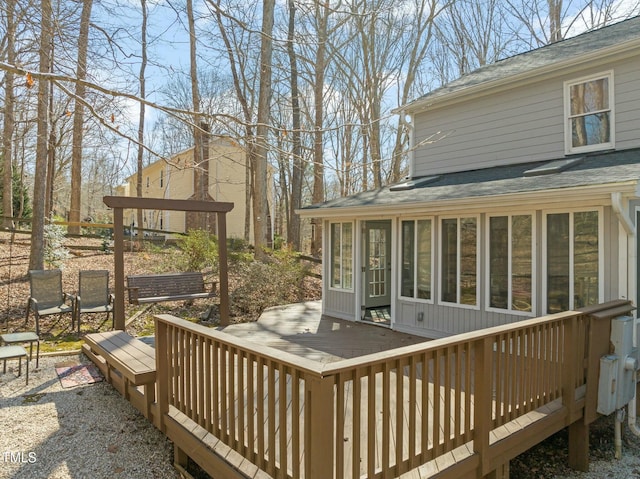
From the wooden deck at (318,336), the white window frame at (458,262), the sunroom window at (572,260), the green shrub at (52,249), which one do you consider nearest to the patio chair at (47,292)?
the wooden deck at (318,336)

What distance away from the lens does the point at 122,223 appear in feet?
21.1

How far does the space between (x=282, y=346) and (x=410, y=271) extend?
2.45 metres

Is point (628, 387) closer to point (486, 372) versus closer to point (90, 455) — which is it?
point (486, 372)

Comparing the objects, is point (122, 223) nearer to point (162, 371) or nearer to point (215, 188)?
point (162, 371)

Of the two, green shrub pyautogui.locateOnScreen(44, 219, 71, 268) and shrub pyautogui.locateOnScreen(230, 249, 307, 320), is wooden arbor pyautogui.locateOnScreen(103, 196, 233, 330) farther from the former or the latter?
green shrub pyautogui.locateOnScreen(44, 219, 71, 268)

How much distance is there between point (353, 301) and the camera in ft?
25.7

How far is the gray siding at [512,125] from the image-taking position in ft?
20.7

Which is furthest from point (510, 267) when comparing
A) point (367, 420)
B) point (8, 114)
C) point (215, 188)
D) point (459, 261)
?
point (215, 188)

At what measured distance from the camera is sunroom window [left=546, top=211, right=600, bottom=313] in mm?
4969

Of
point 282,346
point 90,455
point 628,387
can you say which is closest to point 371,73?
point 282,346

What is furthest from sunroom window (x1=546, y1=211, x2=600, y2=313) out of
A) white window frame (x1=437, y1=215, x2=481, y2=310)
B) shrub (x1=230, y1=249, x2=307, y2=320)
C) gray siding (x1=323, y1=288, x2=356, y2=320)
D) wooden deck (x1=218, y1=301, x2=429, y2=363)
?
shrub (x1=230, y1=249, x2=307, y2=320)

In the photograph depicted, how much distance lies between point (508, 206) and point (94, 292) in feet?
21.9

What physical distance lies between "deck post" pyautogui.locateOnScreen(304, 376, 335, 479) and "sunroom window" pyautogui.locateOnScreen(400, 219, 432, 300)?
15.8 ft

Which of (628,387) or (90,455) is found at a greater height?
(628,387)
